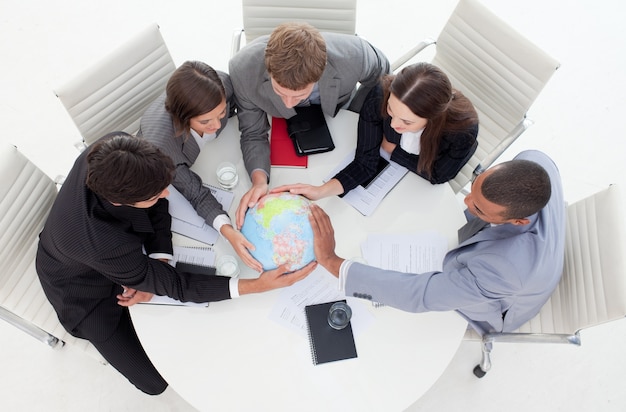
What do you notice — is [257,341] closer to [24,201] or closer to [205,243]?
[205,243]

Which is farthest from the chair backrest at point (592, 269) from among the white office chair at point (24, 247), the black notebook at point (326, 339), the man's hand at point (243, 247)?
the white office chair at point (24, 247)

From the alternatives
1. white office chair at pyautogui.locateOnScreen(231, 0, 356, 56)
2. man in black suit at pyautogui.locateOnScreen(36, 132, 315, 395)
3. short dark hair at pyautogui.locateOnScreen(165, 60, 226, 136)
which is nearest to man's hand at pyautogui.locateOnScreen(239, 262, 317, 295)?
man in black suit at pyautogui.locateOnScreen(36, 132, 315, 395)

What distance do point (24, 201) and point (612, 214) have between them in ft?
8.95

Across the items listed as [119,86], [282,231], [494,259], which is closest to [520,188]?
[494,259]

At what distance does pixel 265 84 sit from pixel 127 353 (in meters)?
1.54

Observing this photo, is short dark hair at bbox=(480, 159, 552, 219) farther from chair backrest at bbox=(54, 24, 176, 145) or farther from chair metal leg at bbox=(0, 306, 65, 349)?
chair metal leg at bbox=(0, 306, 65, 349)

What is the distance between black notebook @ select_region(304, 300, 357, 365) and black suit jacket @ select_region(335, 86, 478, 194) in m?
0.67

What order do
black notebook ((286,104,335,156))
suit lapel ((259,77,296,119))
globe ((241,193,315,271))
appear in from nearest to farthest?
1. globe ((241,193,315,271))
2. suit lapel ((259,77,296,119))
3. black notebook ((286,104,335,156))

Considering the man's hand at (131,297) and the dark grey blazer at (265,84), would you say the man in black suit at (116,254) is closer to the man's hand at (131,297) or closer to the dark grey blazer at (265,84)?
the man's hand at (131,297)

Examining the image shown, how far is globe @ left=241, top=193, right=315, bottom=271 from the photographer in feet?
6.50

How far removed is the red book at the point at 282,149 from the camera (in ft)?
8.54

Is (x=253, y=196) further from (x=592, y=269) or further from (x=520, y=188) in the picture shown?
(x=592, y=269)

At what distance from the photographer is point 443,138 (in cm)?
244

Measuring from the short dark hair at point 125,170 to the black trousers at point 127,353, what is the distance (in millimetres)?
825
